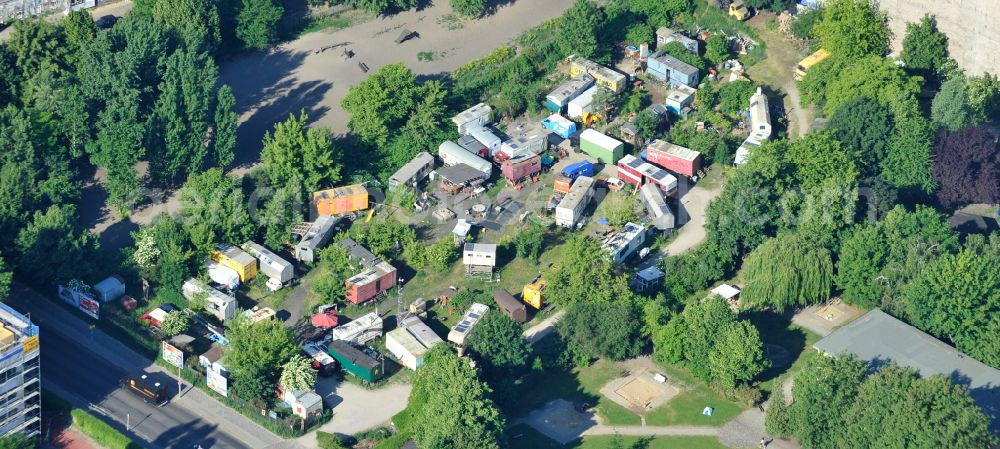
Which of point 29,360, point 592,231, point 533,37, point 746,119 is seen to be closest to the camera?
point 29,360

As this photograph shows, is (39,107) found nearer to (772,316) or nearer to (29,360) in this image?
(29,360)

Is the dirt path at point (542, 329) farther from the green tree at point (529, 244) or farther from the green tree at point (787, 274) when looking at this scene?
the green tree at point (787, 274)

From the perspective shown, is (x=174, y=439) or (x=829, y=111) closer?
(x=174, y=439)

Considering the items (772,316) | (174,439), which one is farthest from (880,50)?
(174,439)

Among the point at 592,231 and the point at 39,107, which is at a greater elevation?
the point at 39,107

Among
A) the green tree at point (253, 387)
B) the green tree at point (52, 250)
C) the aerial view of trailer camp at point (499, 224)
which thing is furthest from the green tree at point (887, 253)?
the green tree at point (52, 250)

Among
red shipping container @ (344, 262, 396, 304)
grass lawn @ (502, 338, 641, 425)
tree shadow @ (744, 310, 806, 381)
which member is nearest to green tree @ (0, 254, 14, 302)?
red shipping container @ (344, 262, 396, 304)

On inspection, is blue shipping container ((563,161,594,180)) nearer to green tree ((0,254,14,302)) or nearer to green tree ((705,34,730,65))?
→ green tree ((705,34,730,65))
